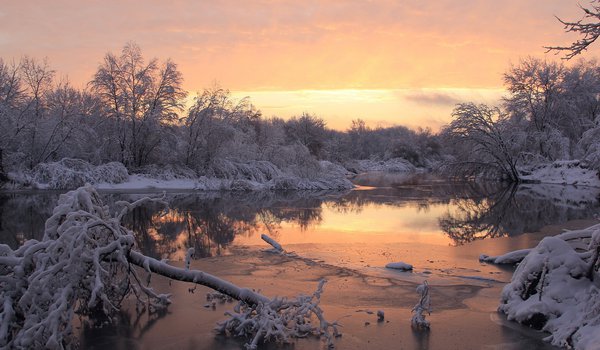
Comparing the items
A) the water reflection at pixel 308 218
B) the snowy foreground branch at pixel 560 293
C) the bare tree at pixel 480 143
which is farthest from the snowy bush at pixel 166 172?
the snowy foreground branch at pixel 560 293

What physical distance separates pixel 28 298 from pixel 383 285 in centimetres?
579

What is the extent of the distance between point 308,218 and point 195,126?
2131cm

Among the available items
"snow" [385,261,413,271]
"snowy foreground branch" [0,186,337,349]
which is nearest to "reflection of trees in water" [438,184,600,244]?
"snow" [385,261,413,271]

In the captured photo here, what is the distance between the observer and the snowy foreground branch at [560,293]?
6.54m

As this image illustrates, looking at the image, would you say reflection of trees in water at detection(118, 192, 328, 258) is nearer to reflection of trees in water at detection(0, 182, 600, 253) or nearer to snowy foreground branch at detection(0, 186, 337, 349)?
reflection of trees in water at detection(0, 182, 600, 253)

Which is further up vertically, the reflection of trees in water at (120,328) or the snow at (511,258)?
the snow at (511,258)

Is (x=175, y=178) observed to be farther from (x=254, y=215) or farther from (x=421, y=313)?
(x=421, y=313)

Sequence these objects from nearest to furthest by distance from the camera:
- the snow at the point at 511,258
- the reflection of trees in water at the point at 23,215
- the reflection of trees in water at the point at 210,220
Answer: the snow at the point at 511,258, the reflection of trees in water at the point at 210,220, the reflection of trees in water at the point at 23,215

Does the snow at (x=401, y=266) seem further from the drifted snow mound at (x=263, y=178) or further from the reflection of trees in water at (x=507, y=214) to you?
the drifted snow mound at (x=263, y=178)

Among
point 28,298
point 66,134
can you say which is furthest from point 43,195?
point 28,298

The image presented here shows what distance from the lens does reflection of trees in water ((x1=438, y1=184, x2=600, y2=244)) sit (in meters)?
16.7

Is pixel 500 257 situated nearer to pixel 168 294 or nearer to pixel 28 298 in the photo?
pixel 168 294

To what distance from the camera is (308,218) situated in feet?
64.2

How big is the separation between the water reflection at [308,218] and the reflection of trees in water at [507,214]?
0.10 feet
